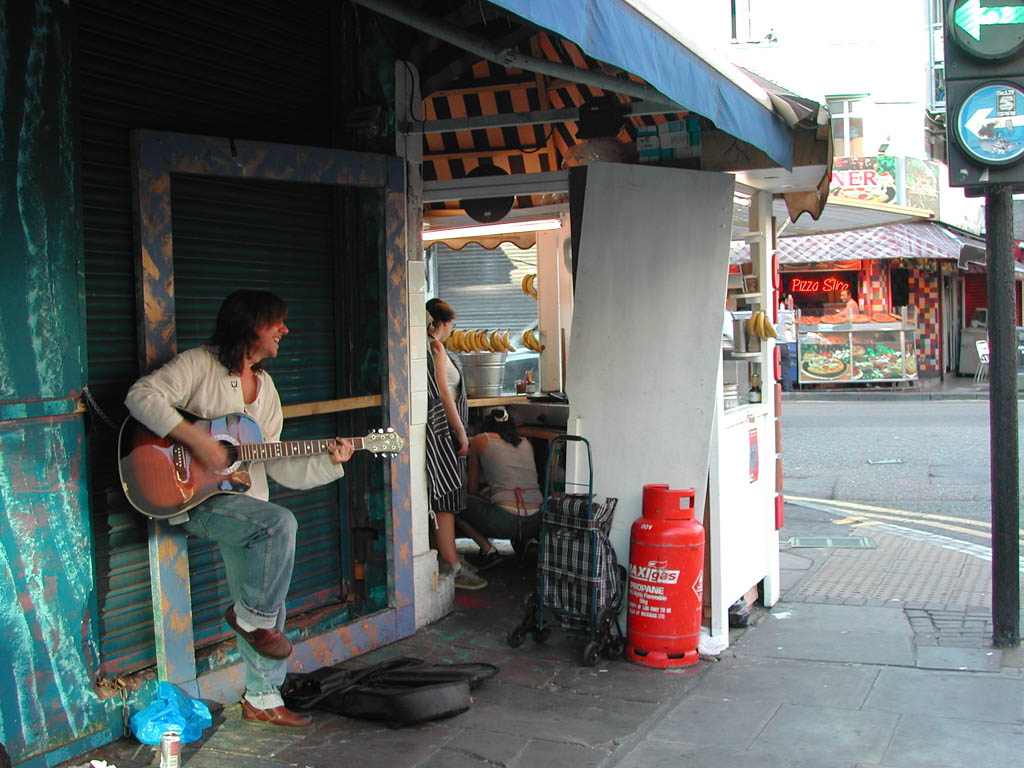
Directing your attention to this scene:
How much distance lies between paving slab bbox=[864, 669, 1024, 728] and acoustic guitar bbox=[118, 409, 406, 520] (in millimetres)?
2877

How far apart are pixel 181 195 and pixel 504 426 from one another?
290cm

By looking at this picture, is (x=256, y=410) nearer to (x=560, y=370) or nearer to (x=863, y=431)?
(x=560, y=370)

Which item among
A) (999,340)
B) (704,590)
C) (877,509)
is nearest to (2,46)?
(704,590)

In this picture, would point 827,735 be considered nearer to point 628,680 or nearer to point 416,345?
point 628,680

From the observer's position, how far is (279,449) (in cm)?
434

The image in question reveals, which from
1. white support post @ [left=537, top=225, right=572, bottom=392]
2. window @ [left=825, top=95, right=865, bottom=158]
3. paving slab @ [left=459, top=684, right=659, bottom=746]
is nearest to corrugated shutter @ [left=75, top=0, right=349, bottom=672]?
paving slab @ [left=459, top=684, right=659, bottom=746]

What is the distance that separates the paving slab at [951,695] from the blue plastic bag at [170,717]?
113 inches

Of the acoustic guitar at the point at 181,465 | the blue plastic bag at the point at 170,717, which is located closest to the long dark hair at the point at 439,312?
the acoustic guitar at the point at 181,465

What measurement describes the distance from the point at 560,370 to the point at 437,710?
210 inches

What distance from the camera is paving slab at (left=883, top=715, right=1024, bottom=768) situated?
401 centimetres

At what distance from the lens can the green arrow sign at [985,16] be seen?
5.20m

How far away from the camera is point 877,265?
82.1 feet

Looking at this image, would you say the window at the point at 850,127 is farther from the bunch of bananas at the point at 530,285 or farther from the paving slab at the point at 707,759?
the paving slab at the point at 707,759

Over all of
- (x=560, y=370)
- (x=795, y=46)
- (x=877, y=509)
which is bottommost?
(x=877, y=509)
